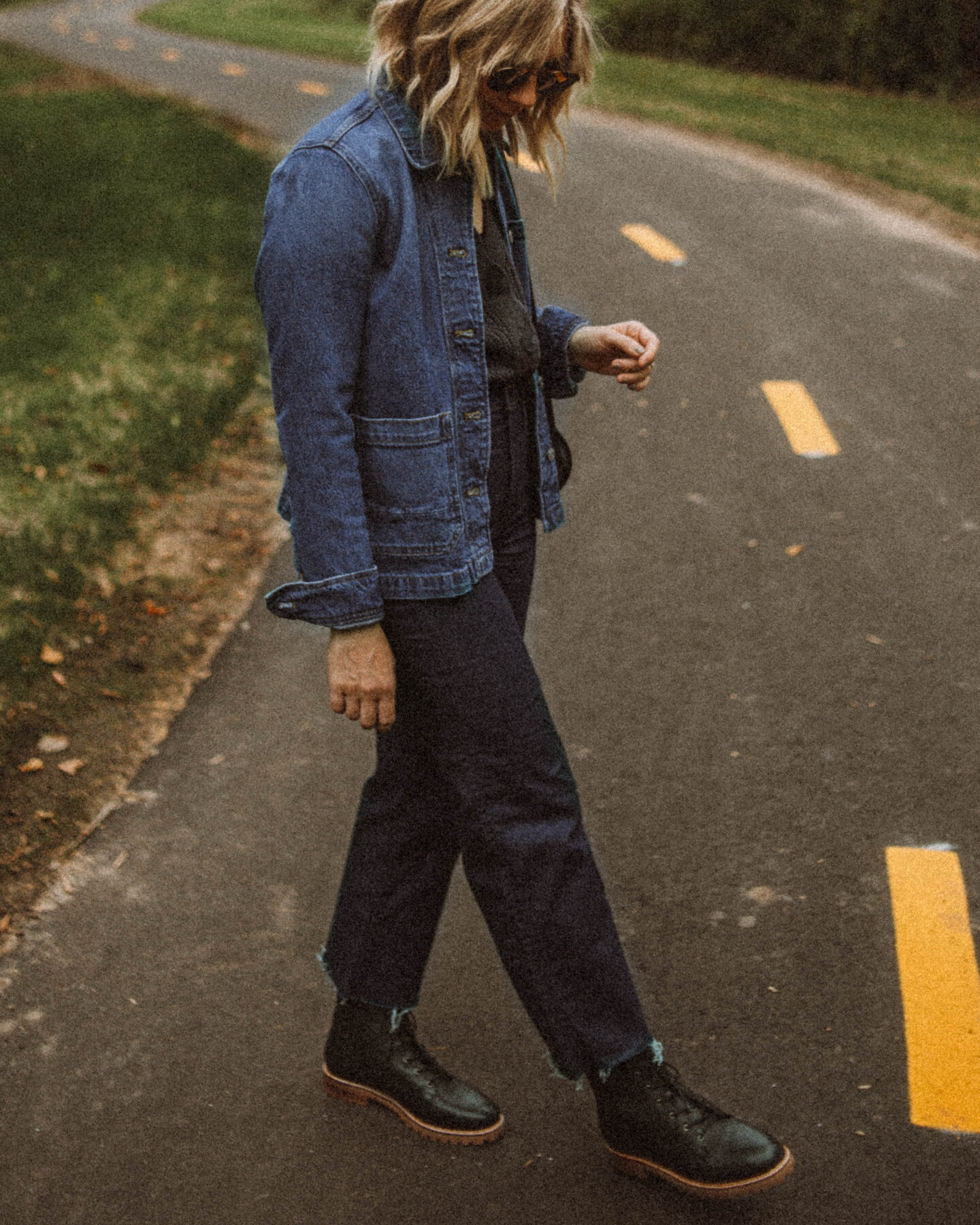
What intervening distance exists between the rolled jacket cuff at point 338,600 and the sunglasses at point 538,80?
80 cm

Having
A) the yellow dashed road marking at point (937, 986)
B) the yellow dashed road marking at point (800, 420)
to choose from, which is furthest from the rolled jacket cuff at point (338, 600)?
the yellow dashed road marking at point (800, 420)

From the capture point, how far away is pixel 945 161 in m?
14.1

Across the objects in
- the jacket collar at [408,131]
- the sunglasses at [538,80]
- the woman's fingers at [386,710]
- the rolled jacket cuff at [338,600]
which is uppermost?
the sunglasses at [538,80]

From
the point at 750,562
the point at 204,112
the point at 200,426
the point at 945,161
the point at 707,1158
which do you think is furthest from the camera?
the point at 204,112

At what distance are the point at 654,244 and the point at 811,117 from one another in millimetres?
8459

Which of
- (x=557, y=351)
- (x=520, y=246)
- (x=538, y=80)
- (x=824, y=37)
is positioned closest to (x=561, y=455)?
(x=557, y=351)

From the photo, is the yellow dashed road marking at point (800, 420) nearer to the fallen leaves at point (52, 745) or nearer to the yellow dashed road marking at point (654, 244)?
the yellow dashed road marking at point (654, 244)

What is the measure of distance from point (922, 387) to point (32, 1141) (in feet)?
19.4

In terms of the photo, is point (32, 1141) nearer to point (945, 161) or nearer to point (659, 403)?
point (659, 403)

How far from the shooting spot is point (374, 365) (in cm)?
217

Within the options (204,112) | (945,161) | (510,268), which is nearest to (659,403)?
(510,268)

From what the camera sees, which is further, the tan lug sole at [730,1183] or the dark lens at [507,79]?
the tan lug sole at [730,1183]

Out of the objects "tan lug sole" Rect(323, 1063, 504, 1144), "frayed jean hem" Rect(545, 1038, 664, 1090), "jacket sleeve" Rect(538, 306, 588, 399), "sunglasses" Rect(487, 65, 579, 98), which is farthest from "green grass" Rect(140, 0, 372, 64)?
"frayed jean hem" Rect(545, 1038, 664, 1090)

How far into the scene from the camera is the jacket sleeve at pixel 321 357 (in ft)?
6.70
